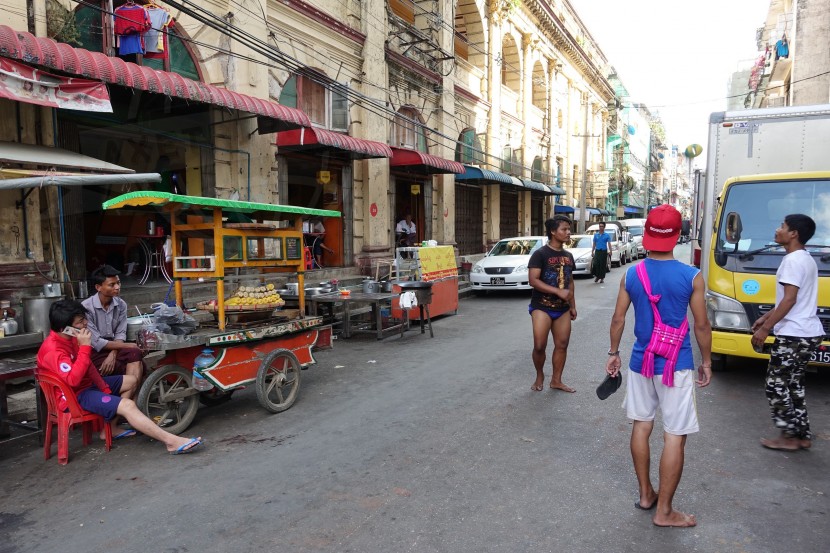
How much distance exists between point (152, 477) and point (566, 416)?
3682 mm

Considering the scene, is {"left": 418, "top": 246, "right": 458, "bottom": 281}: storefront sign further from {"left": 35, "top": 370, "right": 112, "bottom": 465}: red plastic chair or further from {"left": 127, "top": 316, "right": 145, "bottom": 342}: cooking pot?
{"left": 35, "top": 370, "right": 112, "bottom": 465}: red plastic chair

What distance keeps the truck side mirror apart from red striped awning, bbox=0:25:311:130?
7.36m

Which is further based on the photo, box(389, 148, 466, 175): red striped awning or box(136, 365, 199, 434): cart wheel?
box(389, 148, 466, 175): red striped awning

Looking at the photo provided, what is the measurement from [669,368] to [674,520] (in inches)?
36.0

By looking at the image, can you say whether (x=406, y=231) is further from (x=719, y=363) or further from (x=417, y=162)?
(x=719, y=363)

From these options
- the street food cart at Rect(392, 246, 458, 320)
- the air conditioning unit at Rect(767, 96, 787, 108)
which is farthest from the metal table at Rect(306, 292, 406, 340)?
the air conditioning unit at Rect(767, 96, 787, 108)

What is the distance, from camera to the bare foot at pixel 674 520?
3344 mm

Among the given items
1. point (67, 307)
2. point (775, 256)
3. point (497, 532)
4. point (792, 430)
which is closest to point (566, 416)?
point (792, 430)

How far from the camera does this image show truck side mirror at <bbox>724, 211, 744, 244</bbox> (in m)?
6.45

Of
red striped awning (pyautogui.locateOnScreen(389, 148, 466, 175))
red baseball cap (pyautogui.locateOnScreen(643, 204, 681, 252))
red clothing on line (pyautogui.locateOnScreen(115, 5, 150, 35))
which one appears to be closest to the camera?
red baseball cap (pyautogui.locateOnScreen(643, 204, 681, 252))

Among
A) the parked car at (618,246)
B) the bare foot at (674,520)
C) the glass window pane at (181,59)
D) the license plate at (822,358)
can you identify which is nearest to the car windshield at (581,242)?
the parked car at (618,246)

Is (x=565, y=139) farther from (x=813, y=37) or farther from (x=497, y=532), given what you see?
(x=497, y=532)

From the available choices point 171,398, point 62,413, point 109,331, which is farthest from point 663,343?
point 109,331

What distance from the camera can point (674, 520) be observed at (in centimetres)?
337
